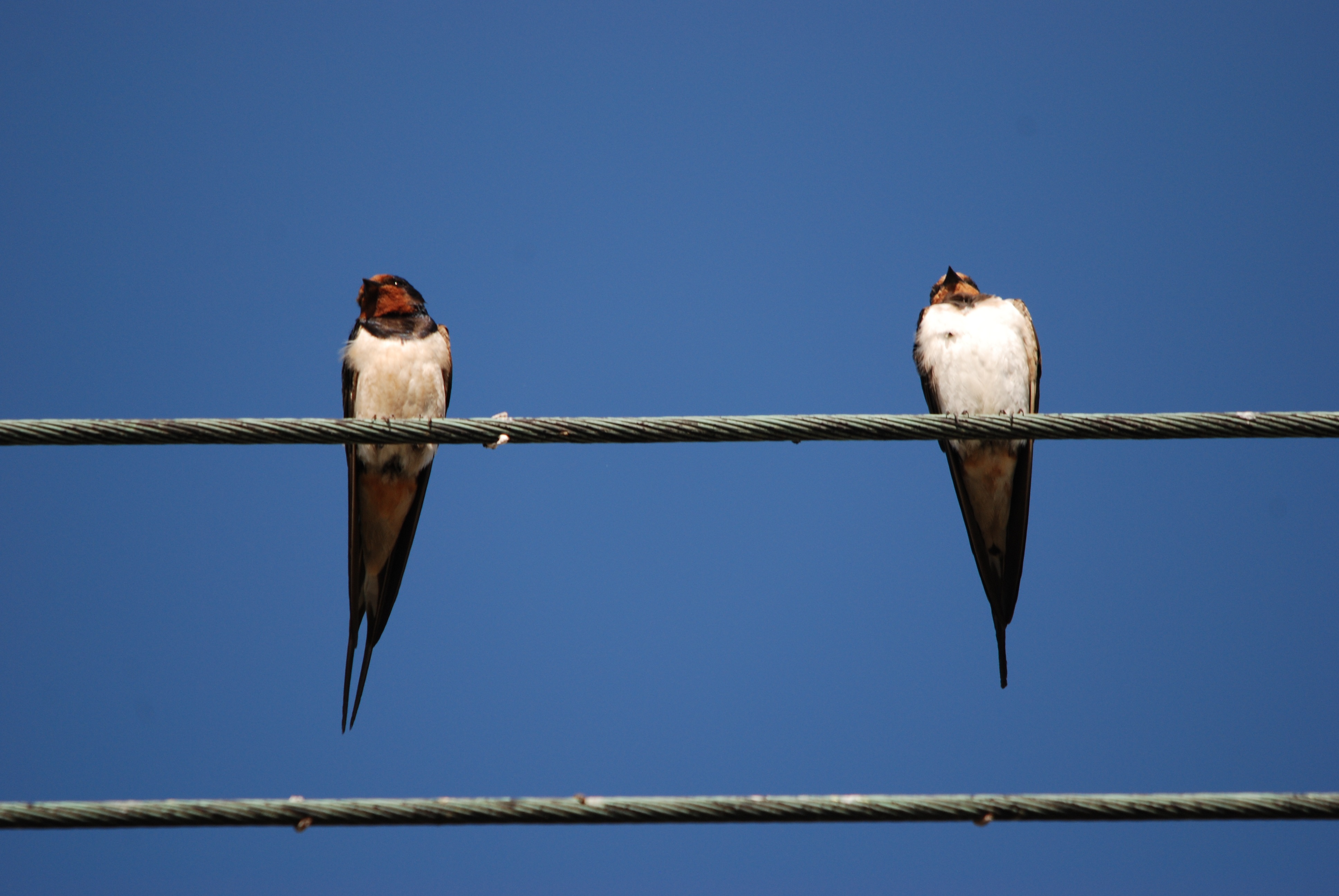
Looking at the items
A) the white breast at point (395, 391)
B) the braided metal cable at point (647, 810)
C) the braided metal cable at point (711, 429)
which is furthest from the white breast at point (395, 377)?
the braided metal cable at point (647, 810)

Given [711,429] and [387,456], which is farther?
[387,456]

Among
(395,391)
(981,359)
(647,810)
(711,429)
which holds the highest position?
(981,359)

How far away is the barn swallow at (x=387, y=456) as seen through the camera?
5.40 m

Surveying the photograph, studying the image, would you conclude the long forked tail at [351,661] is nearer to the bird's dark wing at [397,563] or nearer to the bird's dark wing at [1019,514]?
the bird's dark wing at [397,563]

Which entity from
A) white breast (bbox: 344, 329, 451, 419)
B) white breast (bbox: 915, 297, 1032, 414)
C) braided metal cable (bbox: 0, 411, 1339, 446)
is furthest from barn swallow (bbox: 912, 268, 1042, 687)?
white breast (bbox: 344, 329, 451, 419)

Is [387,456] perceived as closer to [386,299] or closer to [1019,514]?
[386,299]

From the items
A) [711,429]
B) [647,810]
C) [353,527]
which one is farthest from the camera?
[353,527]

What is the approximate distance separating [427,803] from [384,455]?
3162mm

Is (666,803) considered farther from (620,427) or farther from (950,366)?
(950,366)

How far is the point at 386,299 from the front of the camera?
5.85 meters

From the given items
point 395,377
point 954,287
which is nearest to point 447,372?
point 395,377

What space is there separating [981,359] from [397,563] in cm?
302

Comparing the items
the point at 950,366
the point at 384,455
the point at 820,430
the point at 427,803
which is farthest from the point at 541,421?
the point at 950,366

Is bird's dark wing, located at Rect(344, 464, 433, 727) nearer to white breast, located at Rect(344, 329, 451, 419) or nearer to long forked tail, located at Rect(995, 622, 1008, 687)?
white breast, located at Rect(344, 329, 451, 419)
